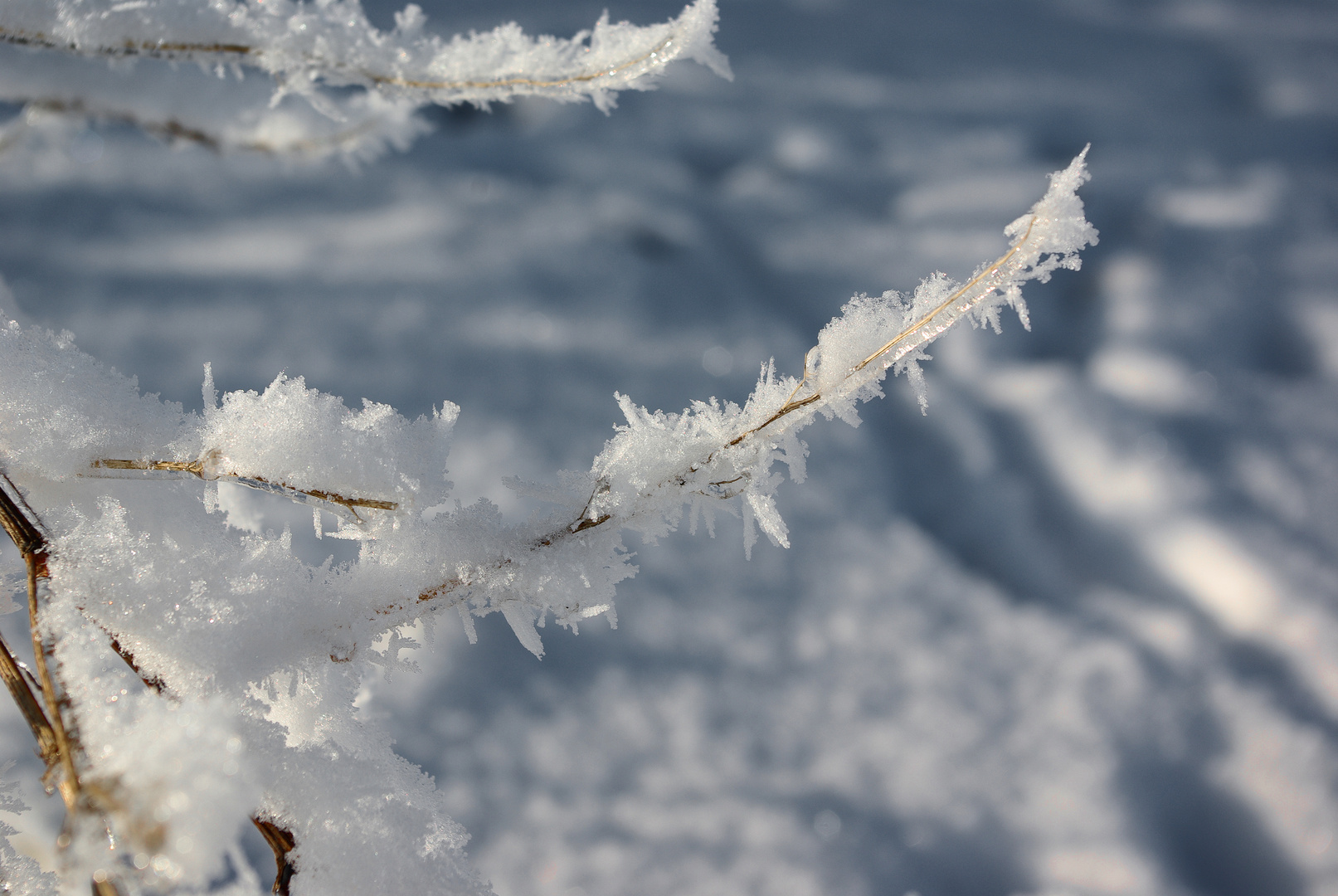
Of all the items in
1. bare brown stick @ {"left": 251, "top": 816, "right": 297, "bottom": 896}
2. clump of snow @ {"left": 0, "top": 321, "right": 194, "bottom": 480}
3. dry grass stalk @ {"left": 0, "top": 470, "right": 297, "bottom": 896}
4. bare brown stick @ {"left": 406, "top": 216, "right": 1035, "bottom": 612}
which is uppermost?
bare brown stick @ {"left": 406, "top": 216, "right": 1035, "bottom": 612}

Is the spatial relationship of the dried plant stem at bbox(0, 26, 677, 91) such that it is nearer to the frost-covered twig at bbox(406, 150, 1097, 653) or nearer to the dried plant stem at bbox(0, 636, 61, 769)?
the frost-covered twig at bbox(406, 150, 1097, 653)

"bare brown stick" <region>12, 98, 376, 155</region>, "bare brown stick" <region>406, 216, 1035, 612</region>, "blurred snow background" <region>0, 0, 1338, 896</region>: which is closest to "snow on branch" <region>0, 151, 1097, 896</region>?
"bare brown stick" <region>406, 216, 1035, 612</region>

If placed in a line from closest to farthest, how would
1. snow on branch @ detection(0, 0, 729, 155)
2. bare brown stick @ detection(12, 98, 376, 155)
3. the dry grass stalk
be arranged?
1. the dry grass stalk
2. snow on branch @ detection(0, 0, 729, 155)
3. bare brown stick @ detection(12, 98, 376, 155)

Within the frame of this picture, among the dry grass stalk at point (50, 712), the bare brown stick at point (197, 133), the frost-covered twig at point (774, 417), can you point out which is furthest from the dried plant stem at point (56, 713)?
the bare brown stick at point (197, 133)

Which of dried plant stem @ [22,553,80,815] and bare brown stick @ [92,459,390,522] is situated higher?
bare brown stick @ [92,459,390,522]

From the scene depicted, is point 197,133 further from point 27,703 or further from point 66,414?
point 27,703

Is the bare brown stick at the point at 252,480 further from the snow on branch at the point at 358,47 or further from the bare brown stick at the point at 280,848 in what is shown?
the snow on branch at the point at 358,47
